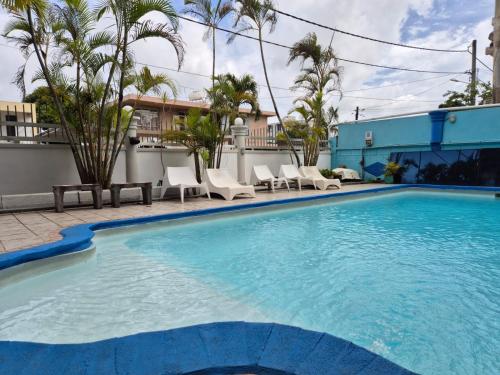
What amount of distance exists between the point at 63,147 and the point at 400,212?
8007 mm

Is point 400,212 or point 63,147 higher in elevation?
point 63,147

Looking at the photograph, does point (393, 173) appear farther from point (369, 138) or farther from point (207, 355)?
point (207, 355)

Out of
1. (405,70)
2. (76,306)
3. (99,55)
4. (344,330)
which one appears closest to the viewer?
(344,330)

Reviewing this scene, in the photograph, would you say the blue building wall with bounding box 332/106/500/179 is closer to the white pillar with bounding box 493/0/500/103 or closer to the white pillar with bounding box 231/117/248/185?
the white pillar with bounding box 493/0/500/103

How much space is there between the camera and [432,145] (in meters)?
12.7

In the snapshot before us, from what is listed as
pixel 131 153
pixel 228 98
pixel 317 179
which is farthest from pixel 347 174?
pixel 131 153

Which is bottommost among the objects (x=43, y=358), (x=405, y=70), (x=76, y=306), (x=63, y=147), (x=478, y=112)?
(x=76, y=306)

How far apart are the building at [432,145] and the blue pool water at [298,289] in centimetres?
773

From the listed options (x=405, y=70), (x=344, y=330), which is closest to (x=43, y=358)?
(x=344, y=330)

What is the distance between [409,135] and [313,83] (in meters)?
4.52

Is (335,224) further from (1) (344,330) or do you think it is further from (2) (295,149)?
(2) (295,149)

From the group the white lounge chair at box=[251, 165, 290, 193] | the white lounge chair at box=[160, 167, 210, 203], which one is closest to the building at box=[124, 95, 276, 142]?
the white lounge chair at box=[160, 167, 210, 203]

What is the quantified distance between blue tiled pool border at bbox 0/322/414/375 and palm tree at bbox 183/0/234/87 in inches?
362

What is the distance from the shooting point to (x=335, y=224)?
600 centimetres
